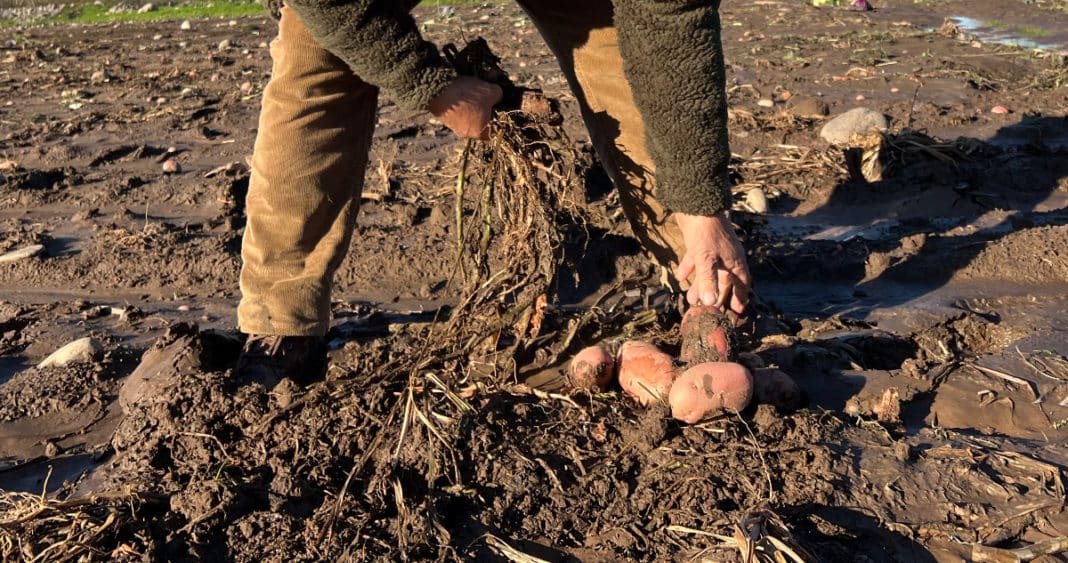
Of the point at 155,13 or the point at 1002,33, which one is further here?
the point at 155,13

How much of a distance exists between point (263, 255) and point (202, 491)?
42.2 inches

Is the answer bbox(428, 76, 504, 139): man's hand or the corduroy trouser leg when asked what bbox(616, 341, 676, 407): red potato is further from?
the corduroy trouser leg

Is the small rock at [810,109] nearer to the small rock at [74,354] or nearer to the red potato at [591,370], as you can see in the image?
the red potato at [591,370]

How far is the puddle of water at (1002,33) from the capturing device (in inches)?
362

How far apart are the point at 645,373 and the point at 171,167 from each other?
4.19 m

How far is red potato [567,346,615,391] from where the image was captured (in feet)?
9.95

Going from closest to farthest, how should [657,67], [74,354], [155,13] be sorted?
1. [657,67]
2. [74,354]
3. [155,13]

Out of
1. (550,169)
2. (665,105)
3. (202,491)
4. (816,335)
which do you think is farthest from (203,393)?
(816,335)

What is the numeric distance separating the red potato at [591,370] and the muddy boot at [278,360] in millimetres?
1029

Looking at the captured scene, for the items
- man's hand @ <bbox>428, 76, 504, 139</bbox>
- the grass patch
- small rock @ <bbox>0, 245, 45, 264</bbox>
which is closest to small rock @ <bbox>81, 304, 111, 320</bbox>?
small rock @ <bbox>0, 245, 45, 264</bbox>

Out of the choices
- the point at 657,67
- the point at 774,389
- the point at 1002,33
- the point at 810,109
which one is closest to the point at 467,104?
the point at 657,67

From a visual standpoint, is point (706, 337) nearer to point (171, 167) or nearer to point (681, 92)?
point (681, 92)

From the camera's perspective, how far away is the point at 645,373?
9.86 feet

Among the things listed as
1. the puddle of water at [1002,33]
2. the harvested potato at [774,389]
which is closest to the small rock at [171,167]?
the harvested potato at [774,389]
